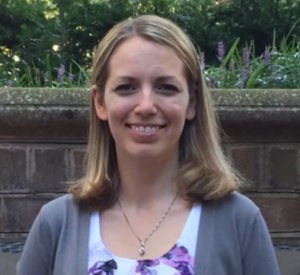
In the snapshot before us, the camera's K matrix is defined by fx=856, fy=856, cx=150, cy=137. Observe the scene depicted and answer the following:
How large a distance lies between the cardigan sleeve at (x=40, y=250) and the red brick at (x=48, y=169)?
1237 mm

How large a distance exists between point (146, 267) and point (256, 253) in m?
0.28

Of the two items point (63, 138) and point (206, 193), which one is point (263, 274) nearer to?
point (206, 193)

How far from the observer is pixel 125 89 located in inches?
86.5

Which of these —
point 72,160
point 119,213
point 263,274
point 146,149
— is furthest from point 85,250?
point 72,160

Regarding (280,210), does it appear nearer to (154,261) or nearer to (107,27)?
(154,261)

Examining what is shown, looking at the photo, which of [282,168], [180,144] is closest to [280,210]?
[282,168]

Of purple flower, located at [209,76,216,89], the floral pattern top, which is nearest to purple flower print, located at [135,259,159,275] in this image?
the floral pattern top

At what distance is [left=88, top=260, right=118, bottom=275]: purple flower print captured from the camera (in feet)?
7.03

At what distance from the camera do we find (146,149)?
2199mm

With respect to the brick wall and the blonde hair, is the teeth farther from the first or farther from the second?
the brick wall

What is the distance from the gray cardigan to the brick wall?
1203 mm

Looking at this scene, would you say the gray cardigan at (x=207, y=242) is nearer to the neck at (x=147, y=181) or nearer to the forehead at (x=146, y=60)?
the neck at (x=147, y=181)

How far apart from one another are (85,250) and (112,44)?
551mm

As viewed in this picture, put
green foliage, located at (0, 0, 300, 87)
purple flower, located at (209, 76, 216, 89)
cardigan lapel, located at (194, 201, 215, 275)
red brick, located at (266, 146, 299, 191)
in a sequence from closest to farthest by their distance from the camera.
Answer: cardigan lapel, located at (194, 201, 215, 275), red brick, located at (266, 146, 299, 191), purple flower, located at (209, 76, 216, 89), green foliage, located at (0, 0, 300, 87)
